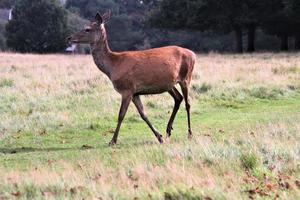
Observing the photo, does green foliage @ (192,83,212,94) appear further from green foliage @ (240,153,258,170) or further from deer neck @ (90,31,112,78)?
green foliage @ (240,153,258,170)

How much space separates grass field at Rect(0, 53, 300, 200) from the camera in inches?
259

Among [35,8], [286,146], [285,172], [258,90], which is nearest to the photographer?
[285,172]

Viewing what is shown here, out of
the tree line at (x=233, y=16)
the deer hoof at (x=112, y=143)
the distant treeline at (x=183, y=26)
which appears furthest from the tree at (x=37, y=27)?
the deer hoof at (x=112, y=143)

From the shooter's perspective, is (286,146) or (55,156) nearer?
(286,146)

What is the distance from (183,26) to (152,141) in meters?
43.0

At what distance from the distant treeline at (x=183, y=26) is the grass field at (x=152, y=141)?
28.3 m

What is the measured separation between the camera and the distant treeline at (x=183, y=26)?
164ft

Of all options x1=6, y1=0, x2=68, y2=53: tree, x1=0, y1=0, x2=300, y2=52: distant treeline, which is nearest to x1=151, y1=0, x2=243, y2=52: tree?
x1=0, y1=0, x2=300, y2=52: distant treeline

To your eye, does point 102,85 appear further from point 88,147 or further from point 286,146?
point 286,146

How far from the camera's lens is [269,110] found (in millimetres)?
15562

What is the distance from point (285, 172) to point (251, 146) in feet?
5.02

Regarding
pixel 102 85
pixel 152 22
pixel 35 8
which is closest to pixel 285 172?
pixel 102 85

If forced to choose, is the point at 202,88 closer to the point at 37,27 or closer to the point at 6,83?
the point at 6,83

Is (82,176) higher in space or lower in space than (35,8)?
higher
